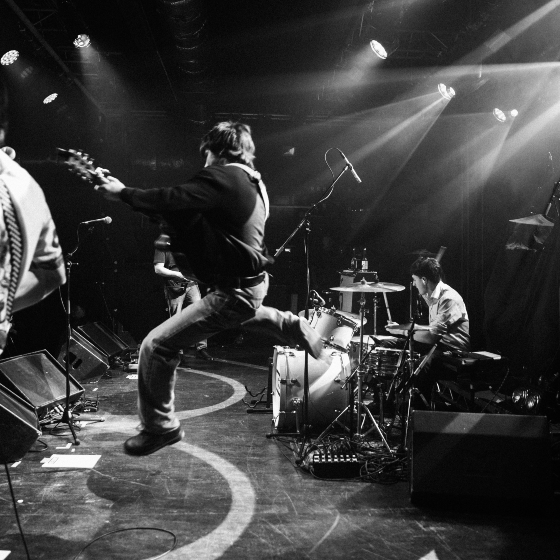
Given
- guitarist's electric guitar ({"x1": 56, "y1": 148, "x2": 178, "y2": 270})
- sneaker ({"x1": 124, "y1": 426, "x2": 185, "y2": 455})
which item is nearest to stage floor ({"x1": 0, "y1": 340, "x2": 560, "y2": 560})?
sneaker ({"x1": 124, "y1": 426, "x2": 185, "y2": 455})

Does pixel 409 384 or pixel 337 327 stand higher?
pixel 337 327

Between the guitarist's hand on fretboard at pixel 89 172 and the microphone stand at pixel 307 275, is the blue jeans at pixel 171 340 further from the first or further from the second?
the microphone stand at pixel 307 275

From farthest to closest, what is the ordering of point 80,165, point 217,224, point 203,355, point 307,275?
point 203,355, point 307,275, point 217,224, point 80,165

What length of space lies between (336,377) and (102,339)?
4.88 meters

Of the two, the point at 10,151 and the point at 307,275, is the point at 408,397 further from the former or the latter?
the point at 10,151

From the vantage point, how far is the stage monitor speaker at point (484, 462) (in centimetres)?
342

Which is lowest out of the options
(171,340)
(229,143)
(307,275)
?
(171,340)

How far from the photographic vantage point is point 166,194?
2400 mm

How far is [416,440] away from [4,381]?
362 centimetres

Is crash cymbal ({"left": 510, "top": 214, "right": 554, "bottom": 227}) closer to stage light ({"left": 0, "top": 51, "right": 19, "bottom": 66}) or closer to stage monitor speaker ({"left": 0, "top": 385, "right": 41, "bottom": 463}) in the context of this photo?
stage monitor speaker ({"left": 0, "top": 385, "right": 41, "bottom": 463})

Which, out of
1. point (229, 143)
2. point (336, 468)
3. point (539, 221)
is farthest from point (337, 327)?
point (229, 143)

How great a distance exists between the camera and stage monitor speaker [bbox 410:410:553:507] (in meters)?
3.42

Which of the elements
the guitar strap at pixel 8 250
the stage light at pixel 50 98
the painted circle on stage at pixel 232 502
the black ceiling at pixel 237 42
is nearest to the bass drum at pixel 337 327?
the painted circle on stage at pixel 232 502

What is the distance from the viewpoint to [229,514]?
3373 mm
